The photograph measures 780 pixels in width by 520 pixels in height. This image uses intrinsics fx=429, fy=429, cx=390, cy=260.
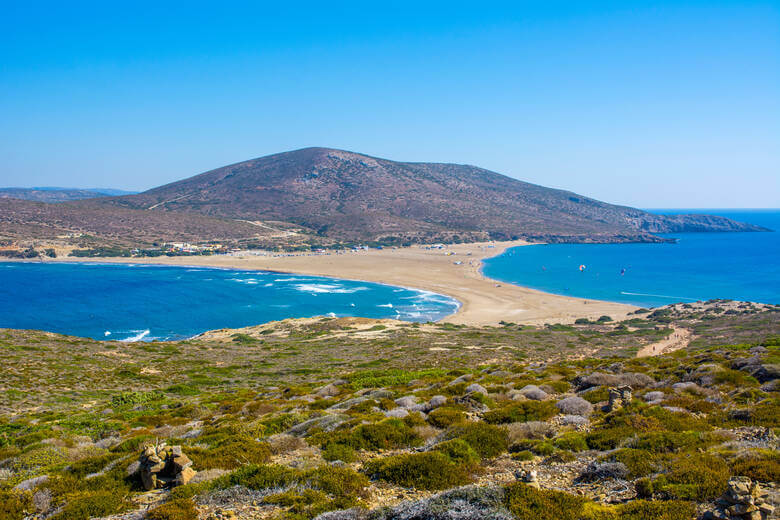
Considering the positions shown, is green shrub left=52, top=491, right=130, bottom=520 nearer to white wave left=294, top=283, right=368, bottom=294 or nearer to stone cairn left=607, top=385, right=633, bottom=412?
stone cairn left=607, top=385, right=633, bottom=412

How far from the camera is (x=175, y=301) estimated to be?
71.0 metres

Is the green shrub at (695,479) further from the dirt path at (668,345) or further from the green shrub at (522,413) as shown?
the dirt path at (668,345)

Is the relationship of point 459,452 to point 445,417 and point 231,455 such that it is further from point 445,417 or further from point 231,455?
point 231,455

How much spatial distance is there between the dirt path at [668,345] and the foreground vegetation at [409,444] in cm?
935

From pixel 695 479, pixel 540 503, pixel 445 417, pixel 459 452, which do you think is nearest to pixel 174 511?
pixel 459 452

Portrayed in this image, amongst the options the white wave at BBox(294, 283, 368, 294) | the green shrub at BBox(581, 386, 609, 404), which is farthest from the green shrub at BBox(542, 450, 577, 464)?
the white wave at BBox(294, 283, 368, 294)

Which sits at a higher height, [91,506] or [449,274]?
[91,506]

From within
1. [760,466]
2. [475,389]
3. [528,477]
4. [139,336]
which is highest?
[760,466]

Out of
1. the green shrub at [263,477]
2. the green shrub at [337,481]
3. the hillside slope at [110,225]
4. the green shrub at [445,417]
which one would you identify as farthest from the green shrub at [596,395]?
the hillside slope at [110,225]

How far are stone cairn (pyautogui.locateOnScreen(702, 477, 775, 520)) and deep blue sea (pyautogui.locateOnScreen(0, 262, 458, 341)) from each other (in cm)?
5463

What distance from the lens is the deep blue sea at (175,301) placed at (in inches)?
2251

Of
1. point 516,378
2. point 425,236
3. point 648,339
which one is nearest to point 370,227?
point 425,236

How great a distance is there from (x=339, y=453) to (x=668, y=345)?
36932 millimetres

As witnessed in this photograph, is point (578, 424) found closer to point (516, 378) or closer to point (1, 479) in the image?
point (516, 378)
